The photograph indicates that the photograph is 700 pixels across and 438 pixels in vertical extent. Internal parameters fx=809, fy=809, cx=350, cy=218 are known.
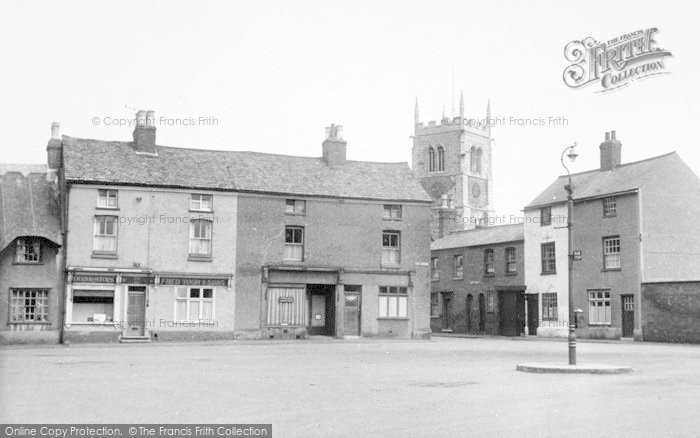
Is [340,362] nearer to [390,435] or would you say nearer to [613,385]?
[613,385]

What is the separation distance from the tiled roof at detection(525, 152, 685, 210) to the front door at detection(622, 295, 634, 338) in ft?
18.9

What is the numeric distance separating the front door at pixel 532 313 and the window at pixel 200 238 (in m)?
21.3

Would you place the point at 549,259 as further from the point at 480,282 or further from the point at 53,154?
the point at 53,154

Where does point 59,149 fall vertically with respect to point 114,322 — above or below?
above

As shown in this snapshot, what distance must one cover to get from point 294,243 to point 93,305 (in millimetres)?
10156

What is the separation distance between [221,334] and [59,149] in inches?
488

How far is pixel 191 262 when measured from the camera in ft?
126

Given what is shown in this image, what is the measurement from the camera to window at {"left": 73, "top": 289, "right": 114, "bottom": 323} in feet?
119

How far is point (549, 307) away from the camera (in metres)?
48.4

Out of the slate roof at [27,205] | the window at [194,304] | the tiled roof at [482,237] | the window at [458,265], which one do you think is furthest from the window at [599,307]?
the slate roof at [27,205]

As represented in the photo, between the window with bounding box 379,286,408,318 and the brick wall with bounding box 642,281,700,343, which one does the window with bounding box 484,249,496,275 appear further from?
the brick wall with bounding box 642,281,700,343

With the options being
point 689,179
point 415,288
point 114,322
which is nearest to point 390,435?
point 114,322

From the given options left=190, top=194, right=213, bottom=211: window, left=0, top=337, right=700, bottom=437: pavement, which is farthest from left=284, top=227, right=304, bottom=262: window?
left=0, top=337, right=700, bottom=437: pavement

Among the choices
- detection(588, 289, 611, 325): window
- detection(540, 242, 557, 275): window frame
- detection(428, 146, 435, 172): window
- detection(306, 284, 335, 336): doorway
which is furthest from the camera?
detection(428, 146, 435, 172): window
